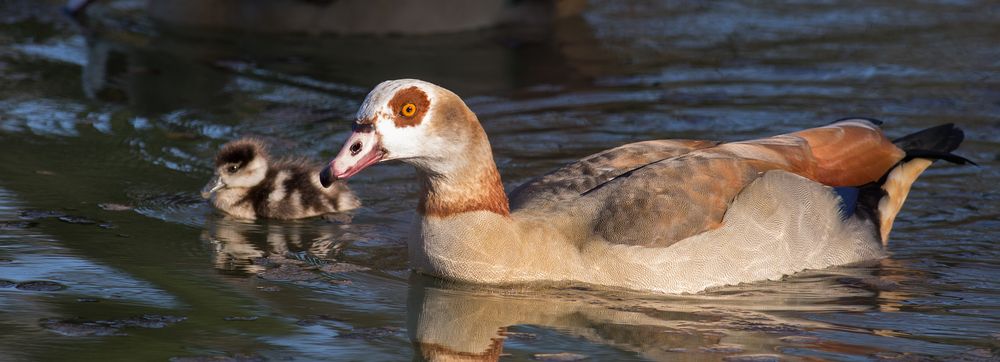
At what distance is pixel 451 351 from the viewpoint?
6.29 m

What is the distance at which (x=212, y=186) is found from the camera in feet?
28.9

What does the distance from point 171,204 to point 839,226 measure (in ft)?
12.5

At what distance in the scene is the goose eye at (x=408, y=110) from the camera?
6777 millimetres

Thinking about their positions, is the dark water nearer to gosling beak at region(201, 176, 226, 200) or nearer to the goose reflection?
the goose reflection

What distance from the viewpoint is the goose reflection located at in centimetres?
629

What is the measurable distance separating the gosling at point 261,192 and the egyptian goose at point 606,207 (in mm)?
1587

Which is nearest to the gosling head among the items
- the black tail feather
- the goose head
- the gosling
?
the gosling

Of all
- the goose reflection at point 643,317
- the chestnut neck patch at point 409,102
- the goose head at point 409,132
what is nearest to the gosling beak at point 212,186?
the goose reflection at point 643,317

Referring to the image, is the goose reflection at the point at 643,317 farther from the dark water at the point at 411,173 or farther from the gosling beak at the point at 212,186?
the gosling beak at the point at 212,186

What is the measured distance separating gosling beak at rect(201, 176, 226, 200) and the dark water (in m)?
0.14

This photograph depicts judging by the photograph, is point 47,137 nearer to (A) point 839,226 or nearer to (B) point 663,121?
(B) point 663,121

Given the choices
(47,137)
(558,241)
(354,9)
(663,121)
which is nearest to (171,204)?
(47,137)

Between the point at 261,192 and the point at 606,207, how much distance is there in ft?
8.37

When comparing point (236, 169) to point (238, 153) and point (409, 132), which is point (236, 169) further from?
point (409, 132)
